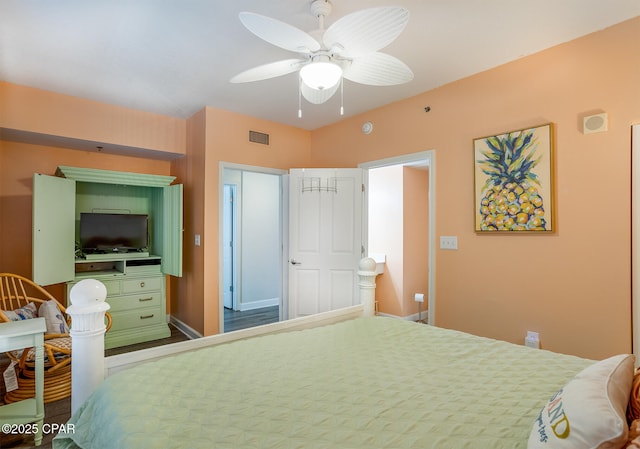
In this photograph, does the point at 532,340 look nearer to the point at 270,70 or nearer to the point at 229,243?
the point at 270,70

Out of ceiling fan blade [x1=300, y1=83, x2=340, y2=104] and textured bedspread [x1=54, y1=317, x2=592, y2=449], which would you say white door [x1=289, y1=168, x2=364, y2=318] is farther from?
textured bedspread [x1=54, y1=317, x2=592, y2=449]

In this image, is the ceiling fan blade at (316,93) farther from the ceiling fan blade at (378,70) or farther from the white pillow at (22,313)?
the white pillow at (22,313)

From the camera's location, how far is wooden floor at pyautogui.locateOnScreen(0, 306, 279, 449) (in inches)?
79.9

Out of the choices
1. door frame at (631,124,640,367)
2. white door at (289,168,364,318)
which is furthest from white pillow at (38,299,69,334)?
door frame at (631,124,640,367)

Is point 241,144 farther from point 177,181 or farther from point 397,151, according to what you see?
point 397,151

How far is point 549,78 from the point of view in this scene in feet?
7.90

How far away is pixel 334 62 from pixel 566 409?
1.72 meters

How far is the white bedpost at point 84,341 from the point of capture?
124 centimetres

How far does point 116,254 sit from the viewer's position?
3.71 meters

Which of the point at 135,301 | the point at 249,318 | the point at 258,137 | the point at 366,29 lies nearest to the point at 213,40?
the point at 366,29

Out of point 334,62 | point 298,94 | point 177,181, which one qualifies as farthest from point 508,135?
point 177,181

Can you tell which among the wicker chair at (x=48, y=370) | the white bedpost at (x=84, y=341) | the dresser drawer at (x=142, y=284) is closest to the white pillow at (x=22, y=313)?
the wicker chair at (x=48, y=370)

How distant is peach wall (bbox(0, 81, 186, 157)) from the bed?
2989 mm

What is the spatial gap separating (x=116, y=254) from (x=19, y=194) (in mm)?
1120
